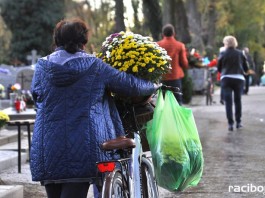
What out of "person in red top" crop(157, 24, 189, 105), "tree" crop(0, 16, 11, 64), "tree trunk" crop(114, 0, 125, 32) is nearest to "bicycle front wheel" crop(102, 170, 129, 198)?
"person in red top" crop(157, 24, 189, 105)

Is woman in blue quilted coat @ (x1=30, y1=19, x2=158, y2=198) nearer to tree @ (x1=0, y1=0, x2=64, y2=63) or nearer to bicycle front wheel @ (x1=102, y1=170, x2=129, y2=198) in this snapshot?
bicycle front wheel @ (x1=102, y1=170, x2=129, y2=198)

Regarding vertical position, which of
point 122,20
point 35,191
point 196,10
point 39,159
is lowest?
point 35,191

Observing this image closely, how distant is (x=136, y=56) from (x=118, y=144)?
3.14 ft

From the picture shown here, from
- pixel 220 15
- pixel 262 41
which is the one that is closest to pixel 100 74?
pixel 220 15

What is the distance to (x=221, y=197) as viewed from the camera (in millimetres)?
6852

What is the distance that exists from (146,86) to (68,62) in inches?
27.2

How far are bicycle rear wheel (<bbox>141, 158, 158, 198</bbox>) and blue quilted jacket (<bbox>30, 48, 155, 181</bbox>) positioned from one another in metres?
0.77

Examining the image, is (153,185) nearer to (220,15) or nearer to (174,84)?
(174,84)

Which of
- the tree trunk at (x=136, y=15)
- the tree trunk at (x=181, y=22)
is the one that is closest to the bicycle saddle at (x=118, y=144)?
the tree trunk at (x=136, y=15)

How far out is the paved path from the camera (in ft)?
23.6

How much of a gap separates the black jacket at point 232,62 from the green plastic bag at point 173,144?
8001 mm

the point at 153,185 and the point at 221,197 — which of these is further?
the point at 221,197

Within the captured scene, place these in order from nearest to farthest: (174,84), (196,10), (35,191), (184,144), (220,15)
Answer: (184,144), (35,191), (174,84), (196,10), (220,15)

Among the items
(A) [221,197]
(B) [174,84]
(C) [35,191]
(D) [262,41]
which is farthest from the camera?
(D) [262,41]
